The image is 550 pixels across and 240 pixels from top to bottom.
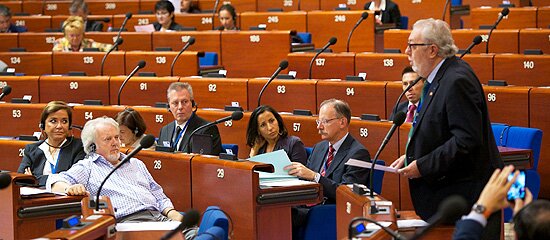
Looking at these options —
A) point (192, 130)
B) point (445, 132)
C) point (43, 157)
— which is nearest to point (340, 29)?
point (192, 130)

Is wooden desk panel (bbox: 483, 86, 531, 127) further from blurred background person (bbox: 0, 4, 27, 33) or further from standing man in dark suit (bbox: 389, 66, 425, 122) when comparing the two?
blurred background person (bbox: 0, 4, 27, 33)

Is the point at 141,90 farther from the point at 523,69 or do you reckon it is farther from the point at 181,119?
the point at 523,69

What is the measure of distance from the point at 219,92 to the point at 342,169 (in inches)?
94.9

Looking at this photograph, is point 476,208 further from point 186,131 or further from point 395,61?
point 395,61

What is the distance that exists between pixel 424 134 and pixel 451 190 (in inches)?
8.9

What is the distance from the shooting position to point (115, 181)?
A: 15.9 ft

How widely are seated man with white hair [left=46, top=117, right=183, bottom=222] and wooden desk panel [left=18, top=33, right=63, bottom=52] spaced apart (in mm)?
4820

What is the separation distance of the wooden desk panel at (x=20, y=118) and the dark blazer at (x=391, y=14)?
3.32 meters

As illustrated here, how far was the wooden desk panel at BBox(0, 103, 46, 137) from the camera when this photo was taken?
7.04 metres

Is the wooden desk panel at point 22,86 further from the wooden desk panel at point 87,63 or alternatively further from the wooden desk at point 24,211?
the wooden desk at point 24,211

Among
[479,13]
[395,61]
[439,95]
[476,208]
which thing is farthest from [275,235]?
[479,13]

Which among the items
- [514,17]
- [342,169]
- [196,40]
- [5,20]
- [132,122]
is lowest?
[342,169]

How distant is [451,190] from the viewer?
3650 millimetres

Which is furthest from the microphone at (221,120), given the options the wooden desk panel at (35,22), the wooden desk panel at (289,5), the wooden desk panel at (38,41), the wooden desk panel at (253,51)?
the wooden desk panel at (35,22)
